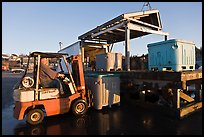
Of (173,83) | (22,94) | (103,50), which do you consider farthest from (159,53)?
(103,50)

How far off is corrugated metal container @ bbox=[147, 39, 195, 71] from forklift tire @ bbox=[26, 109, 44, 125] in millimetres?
4633

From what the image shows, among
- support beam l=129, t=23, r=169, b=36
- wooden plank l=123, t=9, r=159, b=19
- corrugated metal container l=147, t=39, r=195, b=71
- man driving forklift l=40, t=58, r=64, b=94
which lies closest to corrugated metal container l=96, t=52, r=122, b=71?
support beam l=129, t=23, r=169, b=36

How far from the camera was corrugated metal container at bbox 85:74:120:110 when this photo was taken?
651cm

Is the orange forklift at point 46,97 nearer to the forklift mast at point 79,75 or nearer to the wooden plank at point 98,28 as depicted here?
the forklift mast at point 79,75

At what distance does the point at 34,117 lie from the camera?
5254mm

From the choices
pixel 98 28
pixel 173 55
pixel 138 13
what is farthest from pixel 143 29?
pixel 173 55

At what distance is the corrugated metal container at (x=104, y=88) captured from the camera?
6508mm

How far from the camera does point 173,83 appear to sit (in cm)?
534

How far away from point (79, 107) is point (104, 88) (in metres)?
1.24

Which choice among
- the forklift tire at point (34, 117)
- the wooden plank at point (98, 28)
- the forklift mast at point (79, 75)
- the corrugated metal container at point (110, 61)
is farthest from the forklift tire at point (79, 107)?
the wooden plank at point (98, 28)

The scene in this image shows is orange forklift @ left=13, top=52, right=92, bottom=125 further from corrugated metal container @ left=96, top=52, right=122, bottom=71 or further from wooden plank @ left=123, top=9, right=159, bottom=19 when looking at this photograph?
wooden plank @ left=123, top=9, right=159, bottom=19

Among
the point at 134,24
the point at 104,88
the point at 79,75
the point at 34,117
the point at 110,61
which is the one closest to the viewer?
the point at 34,117

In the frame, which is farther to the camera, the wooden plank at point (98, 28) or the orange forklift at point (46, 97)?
the wooden plank at point (98, 28)

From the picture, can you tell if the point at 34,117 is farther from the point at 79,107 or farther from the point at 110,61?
the point at 110,61
